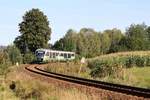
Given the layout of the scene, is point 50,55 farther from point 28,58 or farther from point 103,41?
point 103,41

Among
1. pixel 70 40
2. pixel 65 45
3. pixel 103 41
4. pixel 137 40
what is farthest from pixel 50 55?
pixel 103 41

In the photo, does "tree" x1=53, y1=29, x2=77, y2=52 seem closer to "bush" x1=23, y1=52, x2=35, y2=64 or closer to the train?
"bush" x1=23, y1=52, x2=35, y2=64

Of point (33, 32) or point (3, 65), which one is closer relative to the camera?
point (3, 65)

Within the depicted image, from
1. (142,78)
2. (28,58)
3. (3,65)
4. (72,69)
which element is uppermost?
(28,58)

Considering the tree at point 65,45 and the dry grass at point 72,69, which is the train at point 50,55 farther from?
the tree at point 65,45

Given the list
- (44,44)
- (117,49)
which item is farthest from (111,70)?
(117,49)

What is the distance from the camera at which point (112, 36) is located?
190m

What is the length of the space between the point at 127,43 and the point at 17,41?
34.3 metres

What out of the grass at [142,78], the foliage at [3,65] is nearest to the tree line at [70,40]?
the foliage at [3,65]

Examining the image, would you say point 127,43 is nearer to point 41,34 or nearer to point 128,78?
point 41,34

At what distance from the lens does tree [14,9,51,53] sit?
110062 millimetres

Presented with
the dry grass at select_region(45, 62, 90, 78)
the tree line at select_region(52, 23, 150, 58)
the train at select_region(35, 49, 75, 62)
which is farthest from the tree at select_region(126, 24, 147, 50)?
the dry grass at select_region(45, 62, 90, 78)

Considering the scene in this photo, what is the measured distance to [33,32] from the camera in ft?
368

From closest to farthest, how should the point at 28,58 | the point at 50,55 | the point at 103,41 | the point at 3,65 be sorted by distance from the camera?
the point at 3,65 → the point at 50,55 → the point at 28,58 → the point at 103,41
